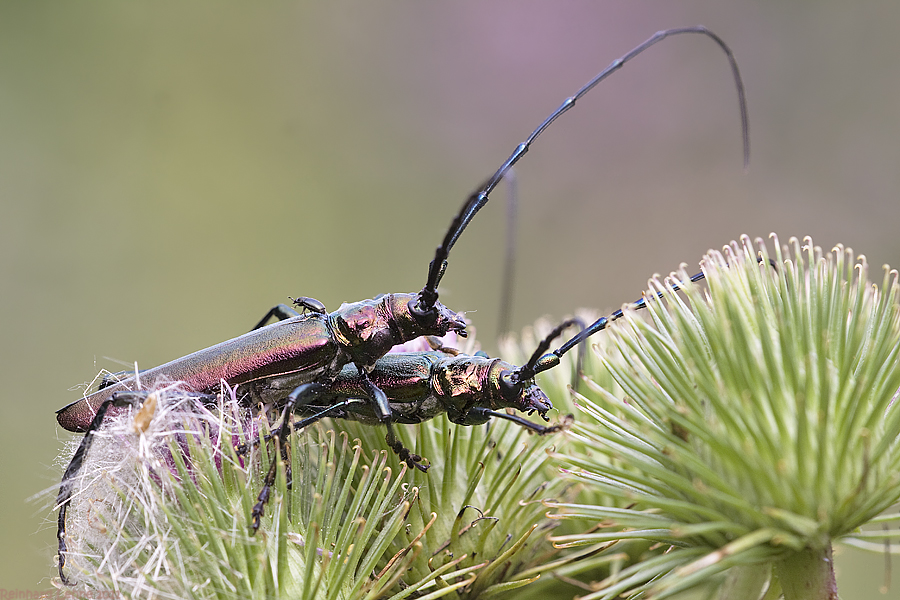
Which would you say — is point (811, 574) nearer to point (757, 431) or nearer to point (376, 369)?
point (757, 431)

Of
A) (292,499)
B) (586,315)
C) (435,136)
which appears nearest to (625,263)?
(435,136)

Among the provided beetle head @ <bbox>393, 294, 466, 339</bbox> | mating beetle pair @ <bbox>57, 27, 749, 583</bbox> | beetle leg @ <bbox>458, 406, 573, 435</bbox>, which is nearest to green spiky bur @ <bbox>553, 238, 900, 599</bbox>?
beetle leg @ <bbox>458, 406, 573, 435</bbox>

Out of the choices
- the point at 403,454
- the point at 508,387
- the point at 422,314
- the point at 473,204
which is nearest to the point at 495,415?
the point at 508,387

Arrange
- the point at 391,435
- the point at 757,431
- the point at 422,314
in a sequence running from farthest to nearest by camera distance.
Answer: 1. the point at 422,314
2. the point at 391,435
3. the point at 757,431

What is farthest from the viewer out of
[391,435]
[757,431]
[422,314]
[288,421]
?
[422,314]

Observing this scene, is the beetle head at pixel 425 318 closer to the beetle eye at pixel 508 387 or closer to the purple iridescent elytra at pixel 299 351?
the purple iridescent elytra at pixel 299 351

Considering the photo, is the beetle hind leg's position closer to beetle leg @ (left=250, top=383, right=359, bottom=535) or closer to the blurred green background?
beetle leg @ (left=250, top=383, right=359, bottom=535)

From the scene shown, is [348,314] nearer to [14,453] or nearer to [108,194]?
[14,453]
